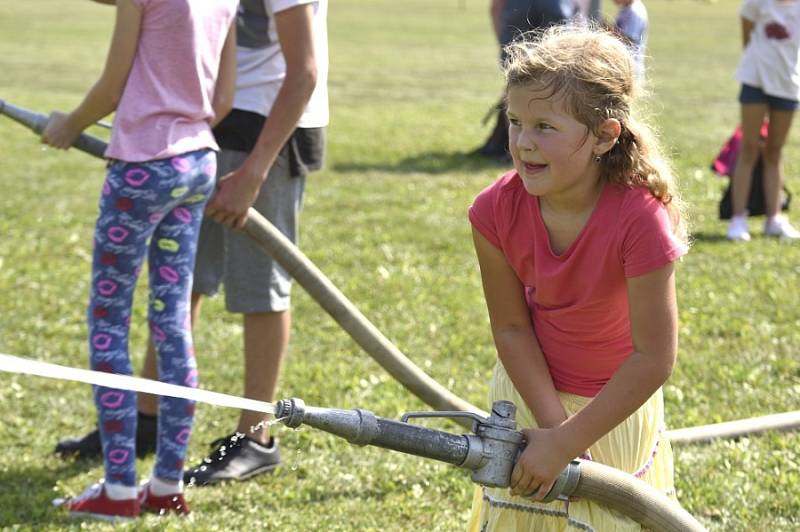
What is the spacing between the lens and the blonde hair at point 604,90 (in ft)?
8.55

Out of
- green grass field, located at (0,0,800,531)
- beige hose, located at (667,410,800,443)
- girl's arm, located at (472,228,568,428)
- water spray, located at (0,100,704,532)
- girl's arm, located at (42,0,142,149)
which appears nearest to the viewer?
water spray, located at (0,100,704,532)

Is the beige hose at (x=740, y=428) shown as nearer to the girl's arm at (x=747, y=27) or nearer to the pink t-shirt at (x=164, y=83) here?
the pink t-shirt at (x=164, y=83)

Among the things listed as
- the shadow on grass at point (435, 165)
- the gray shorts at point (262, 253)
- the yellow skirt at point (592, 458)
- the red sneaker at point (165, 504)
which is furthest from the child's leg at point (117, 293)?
the shadow on grass at point (435, 165)

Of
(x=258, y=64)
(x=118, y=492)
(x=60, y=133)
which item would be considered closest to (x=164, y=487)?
(x=118, y=492)

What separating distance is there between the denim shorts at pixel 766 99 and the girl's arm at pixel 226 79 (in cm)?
490

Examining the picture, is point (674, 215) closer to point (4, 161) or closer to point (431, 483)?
point (431, 483)

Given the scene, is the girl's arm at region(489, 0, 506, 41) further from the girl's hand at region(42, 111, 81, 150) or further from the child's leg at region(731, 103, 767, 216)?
→ the girl's hand at region(42, 111, 81, 150)

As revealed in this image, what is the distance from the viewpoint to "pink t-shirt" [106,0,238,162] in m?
3.49

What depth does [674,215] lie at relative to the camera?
2.74 meters

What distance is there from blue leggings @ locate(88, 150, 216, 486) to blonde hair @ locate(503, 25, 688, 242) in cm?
127

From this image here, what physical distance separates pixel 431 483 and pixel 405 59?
1943 centimetres

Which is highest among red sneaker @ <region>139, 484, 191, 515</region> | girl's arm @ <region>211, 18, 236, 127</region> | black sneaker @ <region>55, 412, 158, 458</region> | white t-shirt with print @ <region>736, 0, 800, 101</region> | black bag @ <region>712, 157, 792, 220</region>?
girl's arm @ <region>211, 18, 236, 127</region>

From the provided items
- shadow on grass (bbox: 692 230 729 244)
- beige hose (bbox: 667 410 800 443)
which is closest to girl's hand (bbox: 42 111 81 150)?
beige hose (bbox: 667 410 800 443)

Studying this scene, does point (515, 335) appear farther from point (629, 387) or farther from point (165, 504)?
point (165, 504)
